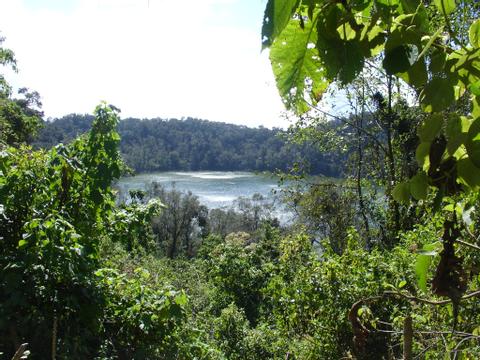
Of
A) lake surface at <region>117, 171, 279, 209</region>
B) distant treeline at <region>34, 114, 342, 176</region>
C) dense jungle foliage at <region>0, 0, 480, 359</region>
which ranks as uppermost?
distant treeline at <region>34, 114, 342, 176</region>

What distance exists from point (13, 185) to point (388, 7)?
119 inches

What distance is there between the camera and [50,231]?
259 cm

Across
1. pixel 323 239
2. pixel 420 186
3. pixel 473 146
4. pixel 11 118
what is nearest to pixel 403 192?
pixel 420 186

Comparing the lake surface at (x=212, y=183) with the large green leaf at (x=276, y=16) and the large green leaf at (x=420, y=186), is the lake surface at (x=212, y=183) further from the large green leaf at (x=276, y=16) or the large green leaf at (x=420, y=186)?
the large green leaf at (x=276, y=16)

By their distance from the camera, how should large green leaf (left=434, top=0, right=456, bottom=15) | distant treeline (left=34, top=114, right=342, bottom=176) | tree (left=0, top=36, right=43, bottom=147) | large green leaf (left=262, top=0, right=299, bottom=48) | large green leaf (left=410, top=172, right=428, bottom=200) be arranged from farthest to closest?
1. distant treeline (left=34, top=114, right=342, bottom=176)
2. tree (left=0, top=36, right=43, bottom=147)
3. large green leaf (left=410, top=172, right=428, bottom=200)
4. large green leaf (left=434, top=0, right=456, bottom=15)
5. large green leaf (left=262, top=0, right=299, bottom=48)

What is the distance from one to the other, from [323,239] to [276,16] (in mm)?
5119

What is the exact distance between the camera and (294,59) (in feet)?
1.32

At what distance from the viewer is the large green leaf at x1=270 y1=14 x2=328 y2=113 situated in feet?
1.31

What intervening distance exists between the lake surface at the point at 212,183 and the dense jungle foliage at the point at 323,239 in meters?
39.8

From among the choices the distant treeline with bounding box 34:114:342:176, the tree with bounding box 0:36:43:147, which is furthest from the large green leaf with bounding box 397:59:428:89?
the distant treeline with bounding box 34:114:342:176

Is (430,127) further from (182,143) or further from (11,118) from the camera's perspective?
(182,143)

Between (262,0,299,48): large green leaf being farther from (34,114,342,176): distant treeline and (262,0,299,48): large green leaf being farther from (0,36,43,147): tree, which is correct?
(34,114,342,176): distant treeline

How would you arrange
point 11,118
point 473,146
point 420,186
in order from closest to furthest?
point 473,146 < point 420,186 < point 11,118

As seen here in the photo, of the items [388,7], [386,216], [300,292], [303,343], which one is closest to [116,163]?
[300,292]
